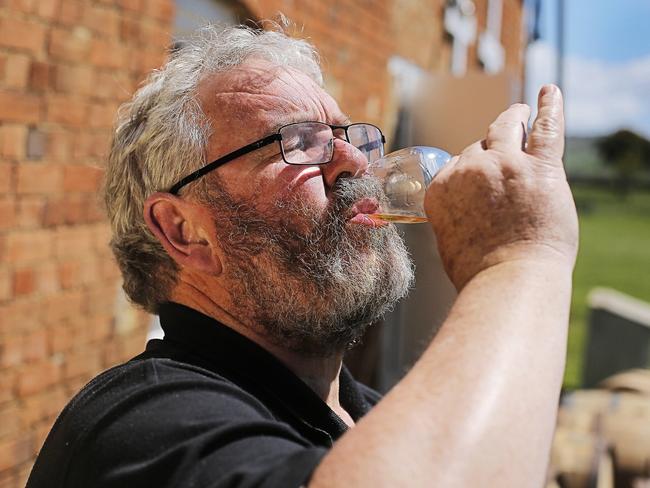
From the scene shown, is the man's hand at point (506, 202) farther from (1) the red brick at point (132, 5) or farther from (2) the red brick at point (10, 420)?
(1) the red brick at point (132, 5)

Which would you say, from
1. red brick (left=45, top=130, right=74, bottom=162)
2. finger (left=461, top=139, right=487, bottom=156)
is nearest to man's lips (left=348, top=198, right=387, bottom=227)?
finger (left=461, top=139, right=487, bottom=156)

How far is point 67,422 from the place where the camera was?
1288 millimetres

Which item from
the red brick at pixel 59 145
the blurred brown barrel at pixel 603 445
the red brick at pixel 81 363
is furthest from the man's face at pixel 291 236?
the blurred brown barrel at pixel 603 445

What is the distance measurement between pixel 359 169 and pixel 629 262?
20.6 meters

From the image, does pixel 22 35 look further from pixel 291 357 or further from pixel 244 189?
pixel 291 357

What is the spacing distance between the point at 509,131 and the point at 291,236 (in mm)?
532

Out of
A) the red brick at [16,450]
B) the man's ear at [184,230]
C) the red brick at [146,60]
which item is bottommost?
the red brick at [16,450]

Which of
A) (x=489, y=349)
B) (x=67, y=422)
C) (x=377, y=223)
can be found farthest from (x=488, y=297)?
(x=67, y=422)

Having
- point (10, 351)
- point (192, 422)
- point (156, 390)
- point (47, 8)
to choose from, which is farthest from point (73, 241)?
point (192, 422)

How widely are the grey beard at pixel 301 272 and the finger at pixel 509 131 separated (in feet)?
1.48

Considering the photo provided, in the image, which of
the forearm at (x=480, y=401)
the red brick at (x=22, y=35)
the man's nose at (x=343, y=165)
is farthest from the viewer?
the red brick at (x=22, y=35)

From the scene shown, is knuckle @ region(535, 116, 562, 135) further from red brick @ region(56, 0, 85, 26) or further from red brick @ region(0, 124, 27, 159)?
red brick @ region(56, 0, 85, 26)

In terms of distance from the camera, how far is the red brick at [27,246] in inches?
90.7

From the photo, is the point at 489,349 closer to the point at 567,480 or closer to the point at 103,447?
the point at 103,447
